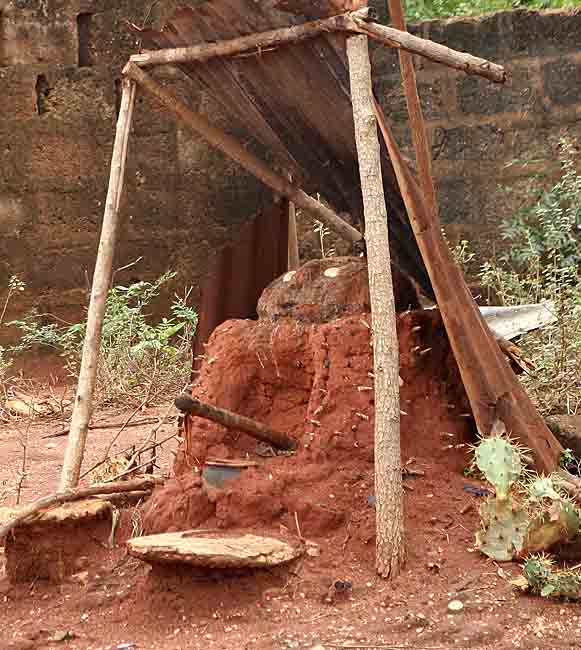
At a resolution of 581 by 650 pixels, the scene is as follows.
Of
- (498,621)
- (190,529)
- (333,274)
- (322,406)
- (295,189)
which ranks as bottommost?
(498,621)

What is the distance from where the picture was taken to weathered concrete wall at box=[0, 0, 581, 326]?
8359 millimetres

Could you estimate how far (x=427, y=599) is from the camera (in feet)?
11.6

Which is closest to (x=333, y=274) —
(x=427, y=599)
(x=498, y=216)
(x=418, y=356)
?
(x=418, y=356)

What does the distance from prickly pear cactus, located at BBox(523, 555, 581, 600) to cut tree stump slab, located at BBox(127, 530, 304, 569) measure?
829mm

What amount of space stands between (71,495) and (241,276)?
151cm

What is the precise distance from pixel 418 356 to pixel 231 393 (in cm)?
82

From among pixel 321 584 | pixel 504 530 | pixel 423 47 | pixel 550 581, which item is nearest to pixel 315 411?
pixel 321 584

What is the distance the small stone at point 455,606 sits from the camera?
3457mm

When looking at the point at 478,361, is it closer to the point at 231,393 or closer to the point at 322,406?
the point at 322,406

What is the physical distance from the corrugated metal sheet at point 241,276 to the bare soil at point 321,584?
1.03 metres

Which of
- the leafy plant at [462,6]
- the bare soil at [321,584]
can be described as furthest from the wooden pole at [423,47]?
the leafy plant at [462,6]

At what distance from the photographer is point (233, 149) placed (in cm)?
523

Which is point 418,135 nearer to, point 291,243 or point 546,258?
point 291,243

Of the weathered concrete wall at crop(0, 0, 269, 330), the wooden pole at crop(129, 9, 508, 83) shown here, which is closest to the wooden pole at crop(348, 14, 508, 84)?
the wooden pole at crop(129, 9, 508, 83)
